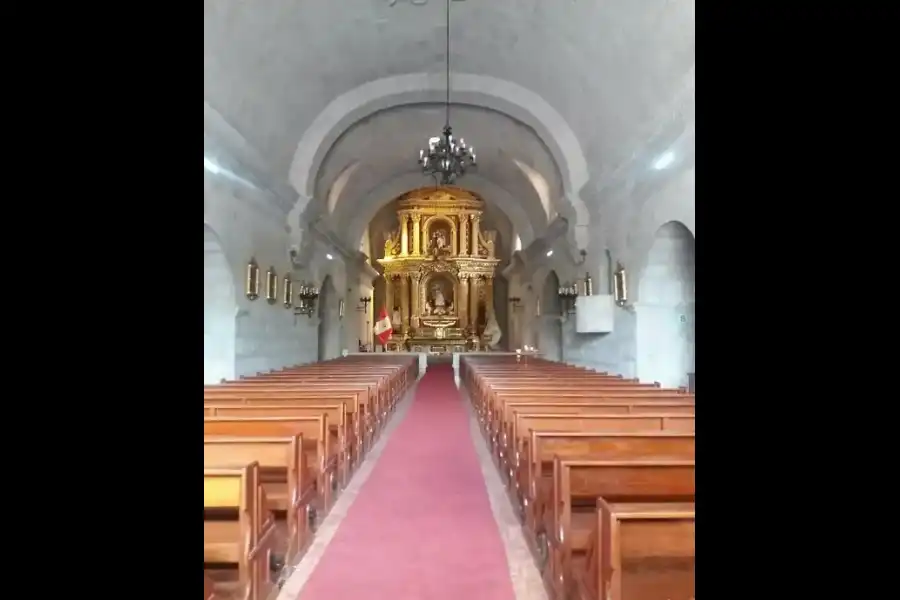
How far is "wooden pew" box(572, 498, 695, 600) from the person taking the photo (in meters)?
2.54

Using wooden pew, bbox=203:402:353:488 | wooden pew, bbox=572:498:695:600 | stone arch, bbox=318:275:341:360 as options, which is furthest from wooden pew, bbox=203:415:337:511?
stone arch, bbox=318:275:341:360

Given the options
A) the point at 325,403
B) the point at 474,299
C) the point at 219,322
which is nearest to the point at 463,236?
the point at 474,299

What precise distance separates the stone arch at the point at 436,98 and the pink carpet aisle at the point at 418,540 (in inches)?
292

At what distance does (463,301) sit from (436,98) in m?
13.8

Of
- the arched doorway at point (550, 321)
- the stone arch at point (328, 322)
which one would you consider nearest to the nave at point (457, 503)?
the stone arch at point (328, 322)

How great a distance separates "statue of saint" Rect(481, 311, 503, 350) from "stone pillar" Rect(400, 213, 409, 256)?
4.11 m

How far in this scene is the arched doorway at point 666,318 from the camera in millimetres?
10797

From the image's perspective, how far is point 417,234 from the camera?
27.3m

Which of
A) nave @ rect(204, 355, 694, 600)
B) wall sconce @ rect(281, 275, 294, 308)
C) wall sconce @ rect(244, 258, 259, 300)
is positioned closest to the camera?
nave @ rect(204, 355, 694, 600)

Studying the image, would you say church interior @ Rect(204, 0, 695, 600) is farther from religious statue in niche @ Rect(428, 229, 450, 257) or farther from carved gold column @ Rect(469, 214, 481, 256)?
religious statue in niche @ Rect(428, 229, 450, 257)

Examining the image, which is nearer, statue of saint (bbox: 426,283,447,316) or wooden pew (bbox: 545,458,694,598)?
wooden pew (bbox: 545,458,694,598)
